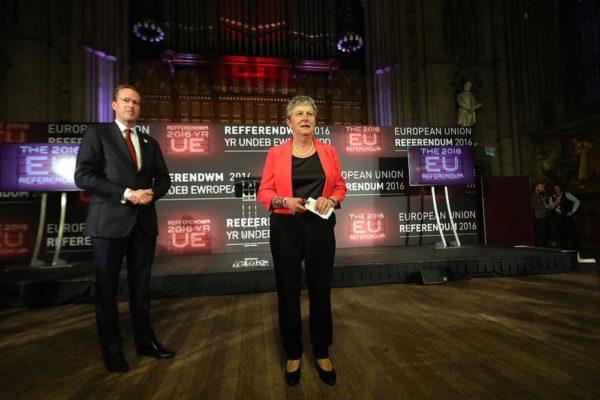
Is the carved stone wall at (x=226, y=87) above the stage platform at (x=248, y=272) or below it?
above

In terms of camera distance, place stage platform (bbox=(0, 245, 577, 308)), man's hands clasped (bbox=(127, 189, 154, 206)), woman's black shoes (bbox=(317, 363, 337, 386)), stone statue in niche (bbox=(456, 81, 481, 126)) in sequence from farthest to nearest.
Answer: stone statue in niche (bbox=(456, 81, 481, 126)) < stage platform (bbox=(0, 245, 577, 308)) < man's hands clasped (bbox=(127, 189, 154, 206)) < woman's black shoes (bbox=(317, 363, 337, 386))

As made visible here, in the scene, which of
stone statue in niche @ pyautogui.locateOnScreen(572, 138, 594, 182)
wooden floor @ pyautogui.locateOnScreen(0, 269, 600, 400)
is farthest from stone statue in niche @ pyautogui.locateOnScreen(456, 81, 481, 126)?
wooden floor @ pyautogui.locateOnScreen(0, 269, 600, 400)

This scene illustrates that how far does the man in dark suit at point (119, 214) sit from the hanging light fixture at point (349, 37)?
9206mm

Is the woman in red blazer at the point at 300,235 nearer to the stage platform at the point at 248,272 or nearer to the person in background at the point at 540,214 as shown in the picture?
the stage platform at the point at 248,272

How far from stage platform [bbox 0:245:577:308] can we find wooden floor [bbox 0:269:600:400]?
19 cm

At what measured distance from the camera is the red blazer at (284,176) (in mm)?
1558

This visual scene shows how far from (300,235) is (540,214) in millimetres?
6843

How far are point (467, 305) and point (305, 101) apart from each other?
239cm

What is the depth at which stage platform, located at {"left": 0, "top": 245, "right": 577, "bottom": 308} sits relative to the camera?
3.14 m

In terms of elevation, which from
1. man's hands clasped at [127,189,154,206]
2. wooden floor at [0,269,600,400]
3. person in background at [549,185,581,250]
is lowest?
wooden floor at [0,269,600,400]

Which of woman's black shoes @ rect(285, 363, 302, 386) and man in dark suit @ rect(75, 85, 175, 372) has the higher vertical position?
man in dark suit @ rect(75, 85, 175, 372)

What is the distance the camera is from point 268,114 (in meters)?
9.27

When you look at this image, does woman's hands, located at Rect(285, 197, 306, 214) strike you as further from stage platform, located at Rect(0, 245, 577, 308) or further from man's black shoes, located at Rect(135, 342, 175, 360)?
stage platform, located at Rect(0, 245, 577, 308)

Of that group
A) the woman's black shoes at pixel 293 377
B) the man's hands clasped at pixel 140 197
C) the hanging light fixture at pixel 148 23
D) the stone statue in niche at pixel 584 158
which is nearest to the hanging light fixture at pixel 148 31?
the hanging light fixture at pixel 148 23
